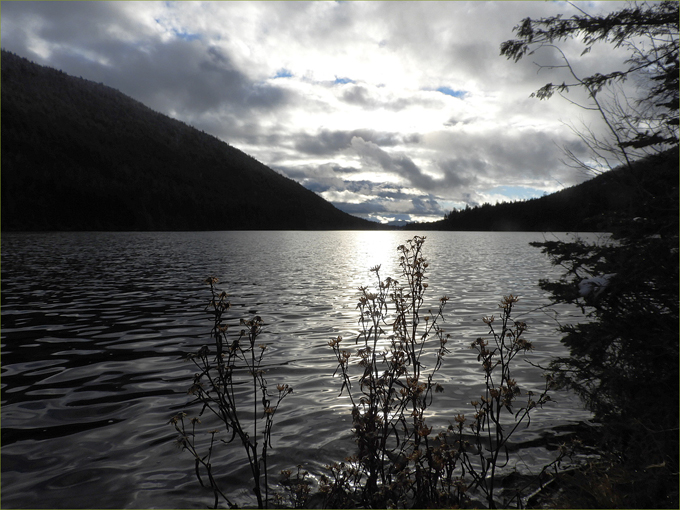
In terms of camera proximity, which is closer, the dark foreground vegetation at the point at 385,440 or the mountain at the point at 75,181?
the dark foreground vegetation at the point at 385,440

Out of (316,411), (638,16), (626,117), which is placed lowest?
(316,411)

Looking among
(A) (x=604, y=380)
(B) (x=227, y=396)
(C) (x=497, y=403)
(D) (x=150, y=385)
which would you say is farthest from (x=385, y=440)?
(D) (x=150, y=385)

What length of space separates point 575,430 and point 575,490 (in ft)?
7.30

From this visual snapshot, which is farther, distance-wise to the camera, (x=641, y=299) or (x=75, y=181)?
(x=75, y=181)

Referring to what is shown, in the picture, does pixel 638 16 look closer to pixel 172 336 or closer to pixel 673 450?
pixel 673 450

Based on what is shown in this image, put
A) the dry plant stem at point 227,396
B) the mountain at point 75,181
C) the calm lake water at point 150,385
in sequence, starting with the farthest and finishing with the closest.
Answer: the mountain at point 75,181, the calm lake water at point 150,385, the dry plant stem at point 227,396

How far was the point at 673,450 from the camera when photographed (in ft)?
11.9

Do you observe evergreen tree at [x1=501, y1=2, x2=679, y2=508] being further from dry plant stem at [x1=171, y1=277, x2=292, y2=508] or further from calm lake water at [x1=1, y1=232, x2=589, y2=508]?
dry plant stem at [x1=171, y1=277, x2=292, y2=508]

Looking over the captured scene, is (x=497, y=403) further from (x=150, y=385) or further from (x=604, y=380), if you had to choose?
(x=150, y=385)

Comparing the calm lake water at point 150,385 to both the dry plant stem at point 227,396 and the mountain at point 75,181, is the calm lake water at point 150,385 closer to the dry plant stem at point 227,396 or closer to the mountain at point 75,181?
the dry plant stem at point 227,396

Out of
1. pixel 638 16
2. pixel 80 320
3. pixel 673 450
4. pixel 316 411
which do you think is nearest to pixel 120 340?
pixel 80 320

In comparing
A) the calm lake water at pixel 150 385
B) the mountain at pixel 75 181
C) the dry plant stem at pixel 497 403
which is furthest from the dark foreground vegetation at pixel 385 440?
the mountain at pixel 75 181

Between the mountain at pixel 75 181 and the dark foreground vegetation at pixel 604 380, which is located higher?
the mountain at pixel 75 181

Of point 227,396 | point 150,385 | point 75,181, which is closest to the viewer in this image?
point 227,396
